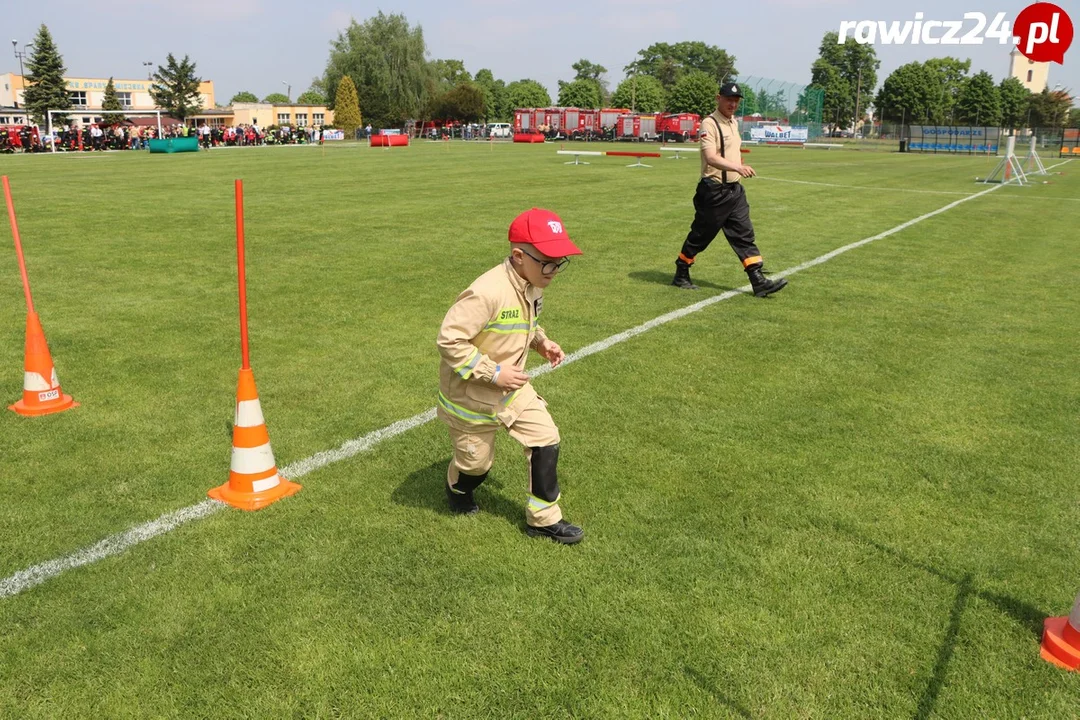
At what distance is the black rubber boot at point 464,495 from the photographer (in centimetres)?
379

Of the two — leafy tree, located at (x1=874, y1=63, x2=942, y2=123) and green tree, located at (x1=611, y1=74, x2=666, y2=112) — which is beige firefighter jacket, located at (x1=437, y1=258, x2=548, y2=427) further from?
green tree, located at (x1=611, y1=74, x2=666, y2=112)

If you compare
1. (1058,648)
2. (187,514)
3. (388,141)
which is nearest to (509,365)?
(187,514)

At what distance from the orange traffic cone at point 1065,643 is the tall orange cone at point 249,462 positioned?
338cm

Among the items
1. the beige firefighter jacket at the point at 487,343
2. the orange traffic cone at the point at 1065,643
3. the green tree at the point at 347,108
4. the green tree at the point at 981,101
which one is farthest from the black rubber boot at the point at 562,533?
the green tree at the point at 981,101

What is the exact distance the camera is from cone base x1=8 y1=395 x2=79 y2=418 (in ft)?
16.9

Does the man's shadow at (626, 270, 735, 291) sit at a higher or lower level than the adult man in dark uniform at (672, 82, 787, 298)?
lower

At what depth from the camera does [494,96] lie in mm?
163750

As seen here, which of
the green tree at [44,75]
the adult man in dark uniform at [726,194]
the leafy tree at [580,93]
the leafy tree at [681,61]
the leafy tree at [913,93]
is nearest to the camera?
the adult man in dark uniform at [726,194]

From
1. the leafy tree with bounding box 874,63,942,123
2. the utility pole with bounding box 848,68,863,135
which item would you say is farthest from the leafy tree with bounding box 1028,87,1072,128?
the utility pole with bounding box 848,68,863,135

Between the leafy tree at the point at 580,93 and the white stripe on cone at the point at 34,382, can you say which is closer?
the white stripe on cone at the point at 34,382

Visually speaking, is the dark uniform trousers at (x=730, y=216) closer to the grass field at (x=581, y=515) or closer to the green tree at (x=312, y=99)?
the grass field at (x=581, y=515)

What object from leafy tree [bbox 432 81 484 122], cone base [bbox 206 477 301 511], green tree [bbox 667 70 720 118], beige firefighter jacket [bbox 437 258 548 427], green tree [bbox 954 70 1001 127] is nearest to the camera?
beige firefighter jacket [bbox 437 258 548 427]

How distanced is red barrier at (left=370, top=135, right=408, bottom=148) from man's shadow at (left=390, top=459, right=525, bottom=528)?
54.9 meters

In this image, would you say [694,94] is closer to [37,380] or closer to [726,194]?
[726,194]
